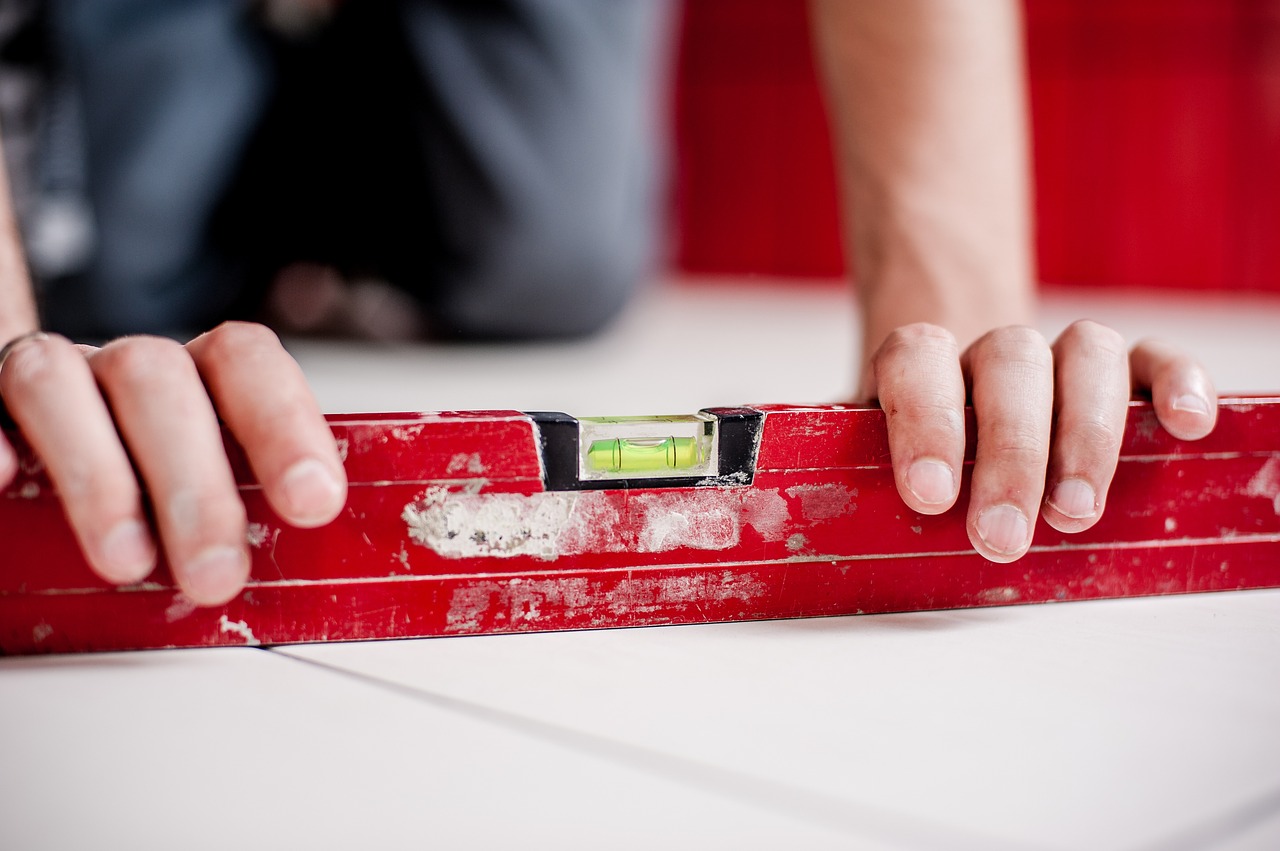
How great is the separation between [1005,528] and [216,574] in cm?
40

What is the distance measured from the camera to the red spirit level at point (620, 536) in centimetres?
47

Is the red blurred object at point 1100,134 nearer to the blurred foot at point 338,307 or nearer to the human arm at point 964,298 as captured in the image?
the blurred foot at point 338,307

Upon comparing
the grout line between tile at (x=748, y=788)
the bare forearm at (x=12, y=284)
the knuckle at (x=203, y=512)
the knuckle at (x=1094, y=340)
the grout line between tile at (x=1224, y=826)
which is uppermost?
the bare forearm at (x=12, y=284)

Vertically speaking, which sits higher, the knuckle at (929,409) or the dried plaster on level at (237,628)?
the knuckle at (929,409)

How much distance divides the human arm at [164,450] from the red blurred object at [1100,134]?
3.64 metres

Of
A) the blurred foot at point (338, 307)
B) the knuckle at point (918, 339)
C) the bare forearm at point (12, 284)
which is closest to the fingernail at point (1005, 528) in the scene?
the knuckle at point (918, 339)

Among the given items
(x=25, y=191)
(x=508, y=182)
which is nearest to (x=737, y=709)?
(x=508, y=182)

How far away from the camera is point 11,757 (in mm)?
389

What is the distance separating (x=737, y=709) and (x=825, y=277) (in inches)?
143

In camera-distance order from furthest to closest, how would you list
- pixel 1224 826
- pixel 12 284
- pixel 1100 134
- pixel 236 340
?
pixel 1100 134, pixel 12 284, pixel 236 340, pixel 1224 826

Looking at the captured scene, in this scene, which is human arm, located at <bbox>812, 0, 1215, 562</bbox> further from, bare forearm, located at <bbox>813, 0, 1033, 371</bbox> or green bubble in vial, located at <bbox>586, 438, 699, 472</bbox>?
green bubble in vial, located at <bbox>586, 438, 699, 472</bbox>

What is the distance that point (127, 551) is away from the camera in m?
0.42

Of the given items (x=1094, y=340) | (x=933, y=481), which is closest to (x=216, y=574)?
(x=933, y=481)

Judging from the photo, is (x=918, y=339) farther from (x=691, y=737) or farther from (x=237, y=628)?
(x=237, y=628)
